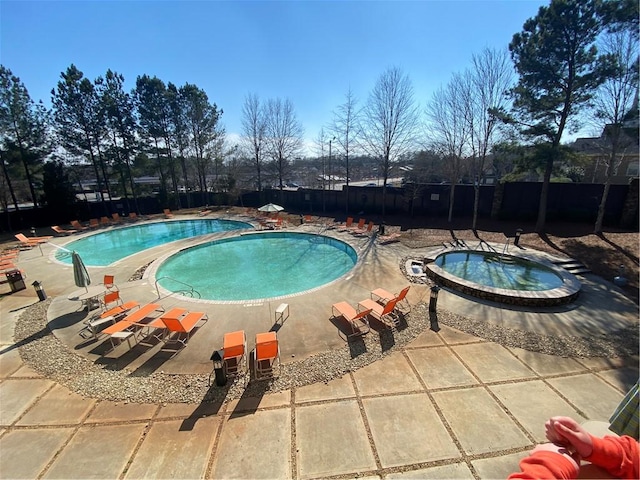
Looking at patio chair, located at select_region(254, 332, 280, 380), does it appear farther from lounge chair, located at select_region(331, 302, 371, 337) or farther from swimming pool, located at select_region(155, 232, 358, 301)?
swimming pool, located at select_region(155, 232, 358, 301)

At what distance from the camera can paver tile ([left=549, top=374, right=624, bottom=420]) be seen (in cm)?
463

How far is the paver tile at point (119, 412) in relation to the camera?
4.67m

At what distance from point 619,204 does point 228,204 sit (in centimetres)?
2920

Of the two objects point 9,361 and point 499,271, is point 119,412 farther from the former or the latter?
point 499,271

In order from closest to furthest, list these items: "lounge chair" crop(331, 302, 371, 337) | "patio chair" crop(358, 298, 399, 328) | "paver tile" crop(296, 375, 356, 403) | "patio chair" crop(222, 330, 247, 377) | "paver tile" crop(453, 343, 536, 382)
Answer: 1. "paver tile" crop(296, 375, 356, 403)
2. "paver tile" crop(453, 343, 536, 382)
3. "patio chair" crop(222, 330, 247, 377)
4. "lounge chair" crop(331, 302, 371, 337)
5. "patio chair" crop(358, 298, 399, 328)

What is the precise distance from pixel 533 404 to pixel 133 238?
2180 centimetres

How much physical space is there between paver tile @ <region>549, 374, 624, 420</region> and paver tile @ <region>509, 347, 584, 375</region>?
0.20 m

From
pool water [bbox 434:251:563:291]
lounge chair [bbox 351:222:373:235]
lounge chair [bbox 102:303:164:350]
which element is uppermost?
lounge chair [bbox 351:222:373:235]

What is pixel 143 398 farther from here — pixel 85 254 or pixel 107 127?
pixel 107 127

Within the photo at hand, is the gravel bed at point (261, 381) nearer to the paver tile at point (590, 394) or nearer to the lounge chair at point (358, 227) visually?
the paver tile at point (590, 394)

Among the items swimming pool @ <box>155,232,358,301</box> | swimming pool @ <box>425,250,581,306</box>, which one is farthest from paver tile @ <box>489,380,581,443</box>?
swimming pool @ <box>155,232,358,301</box>

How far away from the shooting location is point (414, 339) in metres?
6.70

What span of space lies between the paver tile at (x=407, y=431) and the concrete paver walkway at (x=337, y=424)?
0.05 feet

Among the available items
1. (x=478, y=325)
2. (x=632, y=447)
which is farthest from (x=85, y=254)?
(x=632, y=447)
